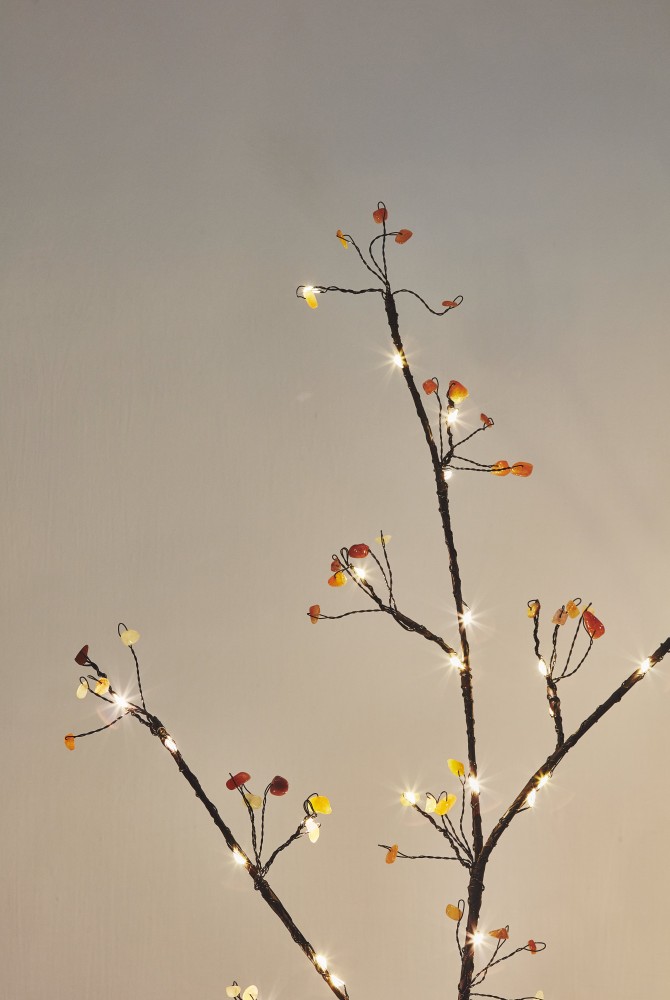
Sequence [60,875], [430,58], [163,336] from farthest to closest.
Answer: [430,58] < [163,336] < [60,875]

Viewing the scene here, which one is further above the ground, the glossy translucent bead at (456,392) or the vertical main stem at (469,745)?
the glossy translucent bead at (456,392)

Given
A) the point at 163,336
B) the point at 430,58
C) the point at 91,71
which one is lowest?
the point at 163,336

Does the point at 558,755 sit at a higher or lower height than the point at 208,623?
lower

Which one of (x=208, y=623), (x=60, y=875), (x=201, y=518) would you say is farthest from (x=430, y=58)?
(x=60, y=875)

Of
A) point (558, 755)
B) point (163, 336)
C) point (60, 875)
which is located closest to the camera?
point (558, 755)

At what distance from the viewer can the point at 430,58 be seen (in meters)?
1.37

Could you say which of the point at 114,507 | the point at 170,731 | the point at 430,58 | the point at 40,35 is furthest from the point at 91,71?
the point at 170,731

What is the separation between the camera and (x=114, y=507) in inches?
46.3

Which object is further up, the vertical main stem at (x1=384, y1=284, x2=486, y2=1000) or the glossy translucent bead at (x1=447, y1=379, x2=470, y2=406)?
the glossy translucent bead at (x1=447, y1=379, x2=470, y2=406)

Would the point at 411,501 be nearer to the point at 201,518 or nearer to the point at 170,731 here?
the point at 201,518

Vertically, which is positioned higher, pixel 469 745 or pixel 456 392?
pixel 456 392

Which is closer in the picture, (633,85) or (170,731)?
(170,731)

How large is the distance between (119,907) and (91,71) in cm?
147

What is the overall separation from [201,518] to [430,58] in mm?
1031
